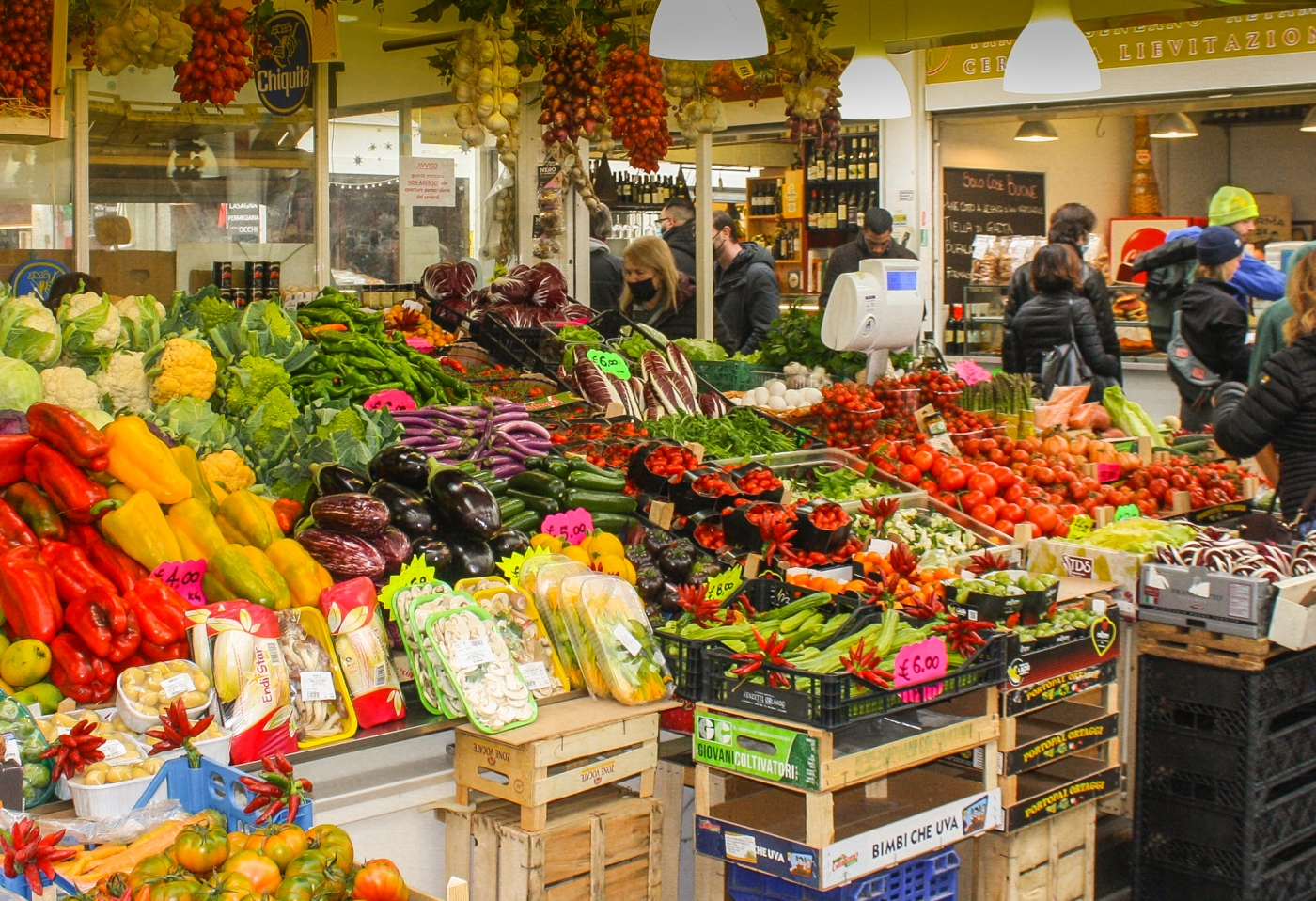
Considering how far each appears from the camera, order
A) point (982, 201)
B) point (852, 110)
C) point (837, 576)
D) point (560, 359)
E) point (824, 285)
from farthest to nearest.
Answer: point (982, 201) → point (824, 285) → point (852, 110) → point (560, 359) → point (837, 576)

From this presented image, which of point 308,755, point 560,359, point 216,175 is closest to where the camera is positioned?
point 308,755

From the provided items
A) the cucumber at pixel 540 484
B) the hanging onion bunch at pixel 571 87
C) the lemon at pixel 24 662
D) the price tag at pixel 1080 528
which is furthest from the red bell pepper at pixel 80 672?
the hanging onion bunch at pixel 571 87

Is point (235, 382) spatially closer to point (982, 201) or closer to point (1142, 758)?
point (1142, 758)

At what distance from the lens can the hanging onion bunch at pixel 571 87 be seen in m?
6.13

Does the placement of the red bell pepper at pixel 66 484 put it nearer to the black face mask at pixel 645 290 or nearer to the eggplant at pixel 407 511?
the eggplant at pixel 407 511

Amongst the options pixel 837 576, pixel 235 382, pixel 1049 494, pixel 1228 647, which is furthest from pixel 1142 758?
pixel 235 382

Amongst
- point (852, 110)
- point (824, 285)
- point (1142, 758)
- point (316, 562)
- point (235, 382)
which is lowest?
point (1142, 758)

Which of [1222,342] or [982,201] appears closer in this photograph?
[1222,342]

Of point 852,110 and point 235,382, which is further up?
point 852,110

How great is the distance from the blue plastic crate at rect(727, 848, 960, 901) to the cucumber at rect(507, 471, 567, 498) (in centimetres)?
144

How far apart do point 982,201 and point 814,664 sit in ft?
31.0

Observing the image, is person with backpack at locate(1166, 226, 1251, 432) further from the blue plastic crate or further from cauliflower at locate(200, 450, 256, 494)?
cauliflower at locate(200, 450, 256, 494)

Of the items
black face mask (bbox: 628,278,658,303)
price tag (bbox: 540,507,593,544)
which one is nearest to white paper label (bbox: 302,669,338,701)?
price tag (bbox: 540,507,593,544)

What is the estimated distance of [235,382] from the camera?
4.50 m
